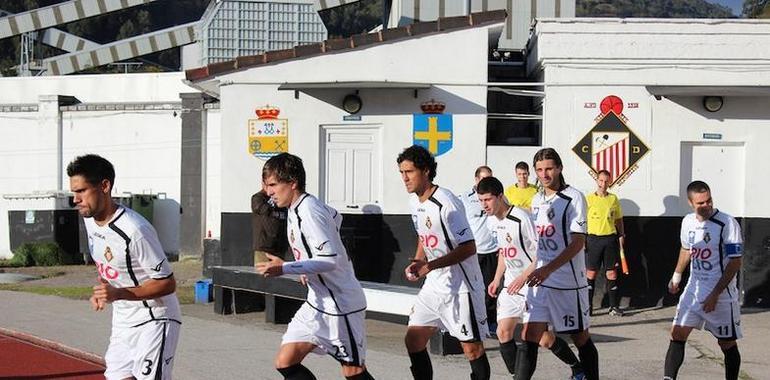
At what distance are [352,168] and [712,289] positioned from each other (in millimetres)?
7743

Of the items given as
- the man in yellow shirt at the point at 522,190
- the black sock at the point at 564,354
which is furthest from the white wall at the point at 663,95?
the black sock at the point at 564,354

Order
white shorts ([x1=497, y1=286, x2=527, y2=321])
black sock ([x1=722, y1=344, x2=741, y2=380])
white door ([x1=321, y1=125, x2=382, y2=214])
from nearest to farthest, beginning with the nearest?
black sock ([x1=722, y1=344, x2=741, y2=380]) < white shorts ([x1=497, y1=286, x2=527, y2=321]) < white door ([x1=321, y1=125, x2=382, y2=214])

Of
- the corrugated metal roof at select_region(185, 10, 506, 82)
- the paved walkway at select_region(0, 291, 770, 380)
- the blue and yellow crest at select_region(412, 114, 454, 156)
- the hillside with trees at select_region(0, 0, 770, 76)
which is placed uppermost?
the hillside with trees at select_region(0, 0, 770, 76)

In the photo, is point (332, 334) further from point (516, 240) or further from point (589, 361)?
point (589, 361)

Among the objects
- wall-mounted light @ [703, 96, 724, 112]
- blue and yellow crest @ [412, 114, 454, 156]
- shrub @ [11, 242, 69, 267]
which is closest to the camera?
wall-mounted light @ [703, 96, 724, 112]

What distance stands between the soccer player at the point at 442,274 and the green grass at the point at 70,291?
8.04 metres

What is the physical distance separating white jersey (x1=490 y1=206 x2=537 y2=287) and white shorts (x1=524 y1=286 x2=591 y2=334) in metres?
0.34

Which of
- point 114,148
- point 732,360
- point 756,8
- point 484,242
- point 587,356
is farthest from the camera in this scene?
point 756,8

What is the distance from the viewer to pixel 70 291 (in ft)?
56.5

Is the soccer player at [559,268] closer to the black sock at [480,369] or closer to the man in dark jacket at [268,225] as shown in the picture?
the black sock at [480,369]

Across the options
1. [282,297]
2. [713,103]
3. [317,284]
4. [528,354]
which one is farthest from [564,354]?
[713,103]

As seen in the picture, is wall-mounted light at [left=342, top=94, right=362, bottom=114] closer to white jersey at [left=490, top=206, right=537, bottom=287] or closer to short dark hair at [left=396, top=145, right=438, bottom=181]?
white jersey at [left=490, top=206, right=537, bottom=287]

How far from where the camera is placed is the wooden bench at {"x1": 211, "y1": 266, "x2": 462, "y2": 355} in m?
12.3

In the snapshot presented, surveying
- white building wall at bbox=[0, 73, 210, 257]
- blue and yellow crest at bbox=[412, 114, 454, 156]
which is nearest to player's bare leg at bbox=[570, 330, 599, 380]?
blue and yellow crest at bbox=[412, 114, 454, 156]
